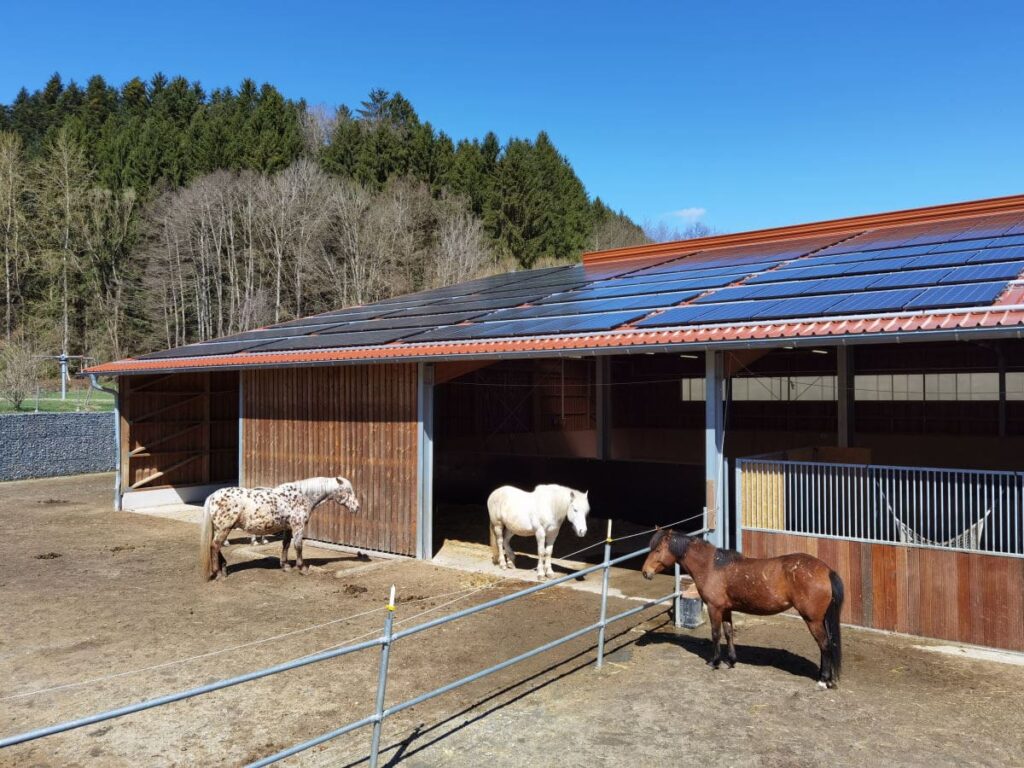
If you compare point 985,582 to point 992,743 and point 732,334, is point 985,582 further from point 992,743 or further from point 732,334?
point 732,334

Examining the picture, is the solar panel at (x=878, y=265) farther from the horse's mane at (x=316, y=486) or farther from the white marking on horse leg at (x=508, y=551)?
the horse's mane at (x=316, y=486)

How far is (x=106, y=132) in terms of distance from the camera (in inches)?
2165

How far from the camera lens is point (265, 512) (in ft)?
37.3

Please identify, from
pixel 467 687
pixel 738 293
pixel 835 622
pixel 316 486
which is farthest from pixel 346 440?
pixel 835 622

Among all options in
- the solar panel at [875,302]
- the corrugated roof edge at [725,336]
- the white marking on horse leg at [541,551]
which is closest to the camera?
the corrugated roof edge at [725,336]

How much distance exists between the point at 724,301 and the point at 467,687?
264 inches

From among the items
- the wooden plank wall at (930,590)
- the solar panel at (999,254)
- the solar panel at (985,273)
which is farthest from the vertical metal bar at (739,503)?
the solar panel at (999,254)

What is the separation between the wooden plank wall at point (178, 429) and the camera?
18156 millimetres

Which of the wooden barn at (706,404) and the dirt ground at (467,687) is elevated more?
the wooden barn at (706,404)

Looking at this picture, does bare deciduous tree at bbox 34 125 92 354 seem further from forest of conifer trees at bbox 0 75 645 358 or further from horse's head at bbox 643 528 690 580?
horse's head at bbox 643 528 690 580

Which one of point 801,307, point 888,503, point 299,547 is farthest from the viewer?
point 299,547

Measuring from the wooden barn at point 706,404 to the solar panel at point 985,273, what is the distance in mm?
58

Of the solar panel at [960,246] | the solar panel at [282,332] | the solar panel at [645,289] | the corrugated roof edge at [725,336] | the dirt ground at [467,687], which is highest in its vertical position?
the solar panel at [960,246]

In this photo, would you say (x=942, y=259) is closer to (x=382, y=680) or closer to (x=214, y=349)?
(x=382, y=680)
